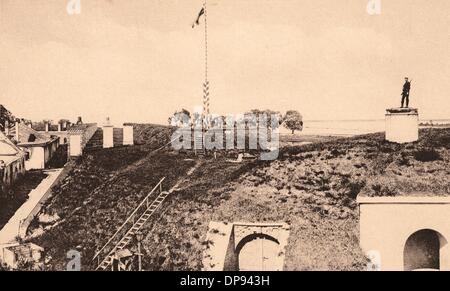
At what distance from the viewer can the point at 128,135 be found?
62.3ft

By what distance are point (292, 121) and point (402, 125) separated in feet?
12.8

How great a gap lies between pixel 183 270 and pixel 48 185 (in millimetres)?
6283

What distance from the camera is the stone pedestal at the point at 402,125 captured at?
618 inches

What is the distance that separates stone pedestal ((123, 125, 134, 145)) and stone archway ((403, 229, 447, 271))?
35.5 feet

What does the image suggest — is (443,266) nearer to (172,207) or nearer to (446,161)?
(446,161)

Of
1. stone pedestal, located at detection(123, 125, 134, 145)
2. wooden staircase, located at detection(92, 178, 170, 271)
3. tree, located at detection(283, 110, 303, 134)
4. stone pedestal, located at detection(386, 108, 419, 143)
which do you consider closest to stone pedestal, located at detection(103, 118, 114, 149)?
stone pedestal, located at detection(123, 125, 134, 145)

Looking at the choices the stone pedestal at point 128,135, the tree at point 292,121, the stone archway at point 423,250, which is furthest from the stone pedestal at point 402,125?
the stone pedestal at point 128,135

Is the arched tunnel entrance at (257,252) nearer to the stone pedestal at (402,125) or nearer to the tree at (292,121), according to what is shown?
the tree at (292,121)

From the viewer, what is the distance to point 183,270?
13562 millimetres

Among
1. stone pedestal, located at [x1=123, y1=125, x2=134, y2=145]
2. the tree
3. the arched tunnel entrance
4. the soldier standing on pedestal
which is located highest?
the soldier standing on pedestal

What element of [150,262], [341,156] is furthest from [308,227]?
[150,262]

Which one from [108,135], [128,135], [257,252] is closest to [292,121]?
[257,252]

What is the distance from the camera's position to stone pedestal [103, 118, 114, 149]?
18103mm

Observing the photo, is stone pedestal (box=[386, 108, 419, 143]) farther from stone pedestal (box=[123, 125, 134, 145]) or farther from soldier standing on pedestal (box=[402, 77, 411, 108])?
stone pedestal (box=[123, 125, 134, 145])
